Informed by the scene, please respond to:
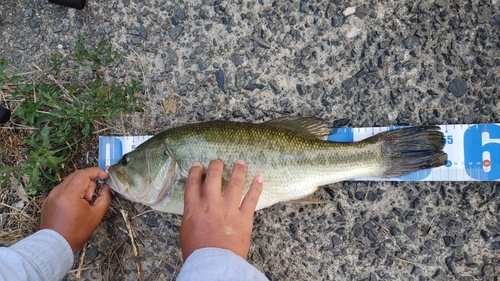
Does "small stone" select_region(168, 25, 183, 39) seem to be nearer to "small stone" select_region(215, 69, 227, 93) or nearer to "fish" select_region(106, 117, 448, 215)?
"small stone" select_region(215, 69, 227, 93)

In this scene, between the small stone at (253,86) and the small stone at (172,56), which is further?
the small stone at (172,56)

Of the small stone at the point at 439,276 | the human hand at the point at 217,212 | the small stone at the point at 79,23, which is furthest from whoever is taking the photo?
the small stone at the point at 79,23

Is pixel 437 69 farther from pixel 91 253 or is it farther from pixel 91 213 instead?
pixel 91 253

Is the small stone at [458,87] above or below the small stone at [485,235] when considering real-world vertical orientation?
above

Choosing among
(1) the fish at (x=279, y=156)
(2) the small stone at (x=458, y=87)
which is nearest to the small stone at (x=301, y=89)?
(1) the fish at (x=279, y=156)

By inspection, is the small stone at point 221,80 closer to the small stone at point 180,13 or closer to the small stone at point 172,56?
the small stone at point 172,56
